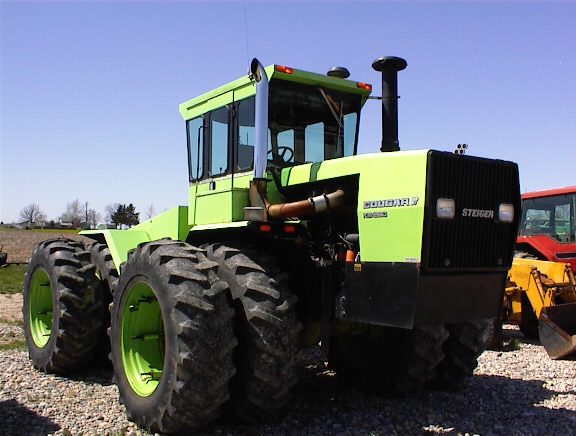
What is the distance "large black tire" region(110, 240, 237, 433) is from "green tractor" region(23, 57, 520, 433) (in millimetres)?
13

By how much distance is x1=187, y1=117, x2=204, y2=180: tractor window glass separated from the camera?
6.96m

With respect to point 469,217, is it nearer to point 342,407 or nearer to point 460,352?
point 460,352

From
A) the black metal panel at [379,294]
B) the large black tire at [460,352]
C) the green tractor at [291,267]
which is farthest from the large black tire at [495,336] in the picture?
the black metal panel at [379,294]

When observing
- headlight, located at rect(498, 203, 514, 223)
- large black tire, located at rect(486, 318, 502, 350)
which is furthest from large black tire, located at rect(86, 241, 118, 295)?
large black tire, located at rect(486, 318, 502, 350)

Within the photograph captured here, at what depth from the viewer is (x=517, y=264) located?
10242 millimetres

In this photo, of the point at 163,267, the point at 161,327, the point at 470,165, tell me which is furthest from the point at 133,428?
the point at 470,165

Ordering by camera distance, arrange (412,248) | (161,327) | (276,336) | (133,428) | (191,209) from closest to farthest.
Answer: (412,248), (276,336), (133,428), (161,327), (191,209)

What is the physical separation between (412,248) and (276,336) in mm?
1319

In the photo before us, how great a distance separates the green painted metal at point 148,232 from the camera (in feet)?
23.0

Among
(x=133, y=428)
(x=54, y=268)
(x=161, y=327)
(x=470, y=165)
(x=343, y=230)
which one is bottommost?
(x=133, y=428)

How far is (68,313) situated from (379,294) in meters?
4.05

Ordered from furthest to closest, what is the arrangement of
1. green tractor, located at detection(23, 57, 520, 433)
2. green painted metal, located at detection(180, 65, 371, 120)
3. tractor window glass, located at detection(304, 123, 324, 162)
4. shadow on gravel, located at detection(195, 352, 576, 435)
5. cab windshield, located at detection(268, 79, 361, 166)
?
tractor window glass, located at detection(304, 123, 324, 162) < cab windshield, located at detection(268, 79, 361, 166) < green painted metal, located at detection(180, 65, 371, 120) < shadow on gravel, located at detection(195, 352, 576, 435) < green tractor, located at detection(23, 57, 520, 433)

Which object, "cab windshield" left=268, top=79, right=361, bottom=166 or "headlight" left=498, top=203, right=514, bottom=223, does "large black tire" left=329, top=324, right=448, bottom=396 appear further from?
"cab windshield" left=268, top=79, right=361, bottom=166

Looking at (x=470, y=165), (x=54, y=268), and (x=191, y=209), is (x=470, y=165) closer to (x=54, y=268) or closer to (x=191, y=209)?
(x=191, y=209)
